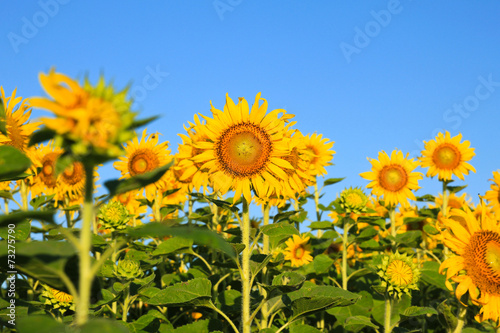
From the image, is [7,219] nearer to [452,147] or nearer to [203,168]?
[203,168]

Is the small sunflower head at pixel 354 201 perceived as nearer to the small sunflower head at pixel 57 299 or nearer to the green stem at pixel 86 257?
the small sunflower head at pixel 57 299

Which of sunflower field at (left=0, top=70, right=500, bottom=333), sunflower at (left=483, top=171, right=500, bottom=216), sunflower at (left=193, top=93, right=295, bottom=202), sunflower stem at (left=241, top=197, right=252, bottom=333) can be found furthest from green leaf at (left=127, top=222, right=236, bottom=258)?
sunflower at (left=483, top=171, right=500, bottom=216)

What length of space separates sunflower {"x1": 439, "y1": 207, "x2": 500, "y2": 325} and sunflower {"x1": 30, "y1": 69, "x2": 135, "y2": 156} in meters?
3.38

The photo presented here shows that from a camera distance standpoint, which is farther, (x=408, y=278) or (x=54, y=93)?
(x=408, y=278)

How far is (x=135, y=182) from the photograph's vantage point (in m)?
1.37

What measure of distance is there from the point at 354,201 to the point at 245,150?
7.60 ft

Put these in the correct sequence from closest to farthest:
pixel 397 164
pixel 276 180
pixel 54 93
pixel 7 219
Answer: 1. pixel 54 93
2. pixel 7 219
3. pixel 276 180
4. pixel 397 164

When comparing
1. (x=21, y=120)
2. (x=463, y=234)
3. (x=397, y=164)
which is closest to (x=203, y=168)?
(x=21, y=120)

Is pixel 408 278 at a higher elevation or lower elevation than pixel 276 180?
lower

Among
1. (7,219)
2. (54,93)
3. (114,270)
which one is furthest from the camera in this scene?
(114,270)

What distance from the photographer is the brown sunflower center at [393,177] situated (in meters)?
7.05

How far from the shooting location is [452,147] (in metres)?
7.55

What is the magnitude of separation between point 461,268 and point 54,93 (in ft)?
11.8

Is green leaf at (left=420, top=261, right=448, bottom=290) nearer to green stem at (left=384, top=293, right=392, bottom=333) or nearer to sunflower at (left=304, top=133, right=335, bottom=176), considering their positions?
green stem at (left=384, top=293, right=392, bottom=333)
